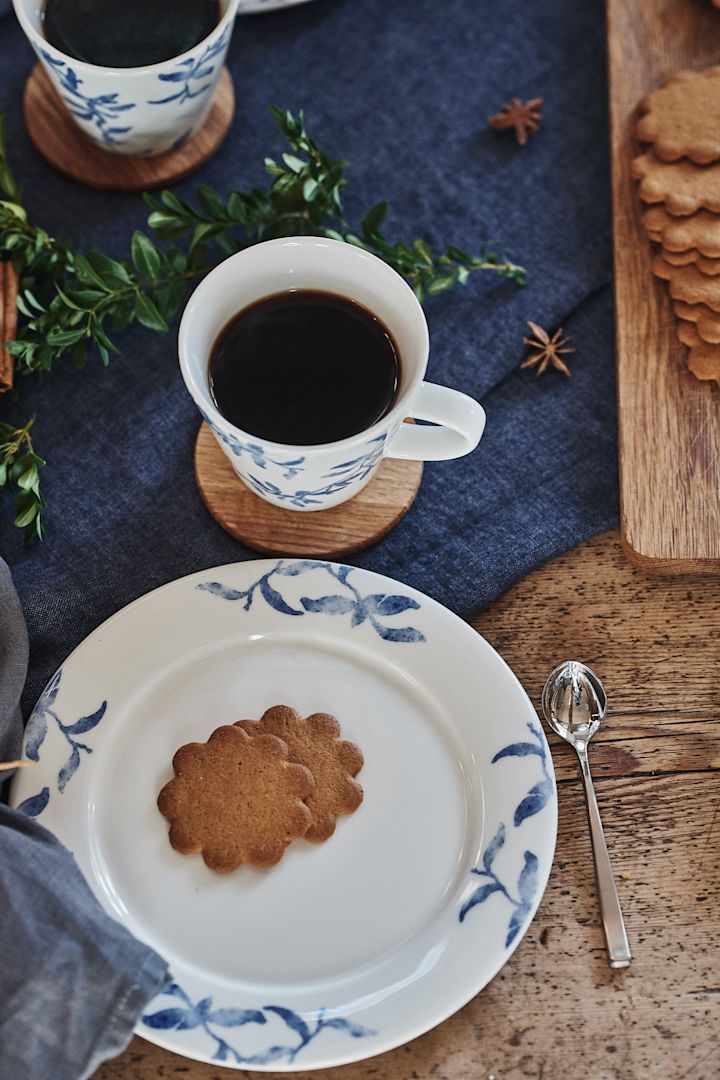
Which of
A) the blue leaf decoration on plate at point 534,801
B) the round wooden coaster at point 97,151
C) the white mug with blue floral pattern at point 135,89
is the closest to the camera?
the blue leaf decoration on plate at point 534,801

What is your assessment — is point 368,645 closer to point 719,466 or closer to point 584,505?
point 584,505

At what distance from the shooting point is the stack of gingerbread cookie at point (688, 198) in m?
1.05

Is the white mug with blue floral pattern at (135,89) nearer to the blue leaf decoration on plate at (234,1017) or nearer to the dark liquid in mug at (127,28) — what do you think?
the dark liquid in mug at (127,28)

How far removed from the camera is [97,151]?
3.73 ft

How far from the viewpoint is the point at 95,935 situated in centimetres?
79

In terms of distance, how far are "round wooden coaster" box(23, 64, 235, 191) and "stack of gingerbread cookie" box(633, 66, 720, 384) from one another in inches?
17.9

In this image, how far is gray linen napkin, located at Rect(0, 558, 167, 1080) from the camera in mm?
770

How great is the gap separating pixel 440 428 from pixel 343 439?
0.09 meters

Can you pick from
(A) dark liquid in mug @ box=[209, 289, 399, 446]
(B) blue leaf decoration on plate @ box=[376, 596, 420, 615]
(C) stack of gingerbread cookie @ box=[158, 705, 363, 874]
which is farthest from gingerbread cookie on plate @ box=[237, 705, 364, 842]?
(A) dark liquid in mug @ box=[209, 289, 399, 446]

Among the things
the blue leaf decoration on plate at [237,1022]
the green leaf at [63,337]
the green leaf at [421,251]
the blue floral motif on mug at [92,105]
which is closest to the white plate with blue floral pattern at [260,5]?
the blue floral motif on mug at [92,105]

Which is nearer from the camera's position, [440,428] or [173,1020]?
[173,1020]

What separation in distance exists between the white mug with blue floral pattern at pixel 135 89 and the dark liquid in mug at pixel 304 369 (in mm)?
239

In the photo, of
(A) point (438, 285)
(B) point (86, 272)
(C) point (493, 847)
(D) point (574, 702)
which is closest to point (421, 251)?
(A) point (438, 285)

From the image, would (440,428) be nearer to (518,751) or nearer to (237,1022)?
(518,751)
